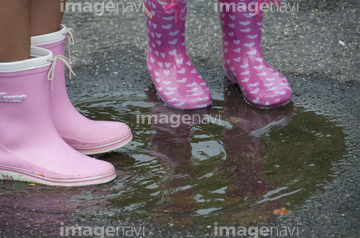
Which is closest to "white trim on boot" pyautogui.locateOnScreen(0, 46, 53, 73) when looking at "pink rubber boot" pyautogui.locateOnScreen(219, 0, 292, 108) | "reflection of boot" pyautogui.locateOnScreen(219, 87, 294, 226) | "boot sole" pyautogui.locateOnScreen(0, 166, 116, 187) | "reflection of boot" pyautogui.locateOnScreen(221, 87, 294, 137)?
"boot sole" pyautogui.locateOnScreen(0, 166, 116, 187)

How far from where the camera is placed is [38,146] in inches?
58.0

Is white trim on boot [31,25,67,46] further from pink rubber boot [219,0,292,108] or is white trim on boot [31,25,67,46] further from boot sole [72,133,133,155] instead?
pink rubber boot [219,0,292,108]

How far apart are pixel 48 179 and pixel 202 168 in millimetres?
438

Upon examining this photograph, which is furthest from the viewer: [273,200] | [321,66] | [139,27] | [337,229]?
[139,27]

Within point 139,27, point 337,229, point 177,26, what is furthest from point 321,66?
point 337,229

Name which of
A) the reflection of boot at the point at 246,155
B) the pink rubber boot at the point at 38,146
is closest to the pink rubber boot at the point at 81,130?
the pink rubber boot at the point at 38,146

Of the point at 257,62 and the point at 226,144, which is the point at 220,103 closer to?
the point at 257,62

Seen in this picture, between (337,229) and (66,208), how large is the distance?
0.67 metres

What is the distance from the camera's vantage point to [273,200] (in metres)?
1.37

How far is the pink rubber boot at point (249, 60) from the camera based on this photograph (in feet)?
6.39

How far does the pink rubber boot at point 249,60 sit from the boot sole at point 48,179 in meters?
0.72

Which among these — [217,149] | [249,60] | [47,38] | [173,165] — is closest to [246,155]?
[217,149]

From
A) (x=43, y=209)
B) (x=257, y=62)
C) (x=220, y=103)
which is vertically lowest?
(x=43, y=209)

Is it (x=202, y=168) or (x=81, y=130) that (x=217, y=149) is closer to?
(x=202, y=168)
